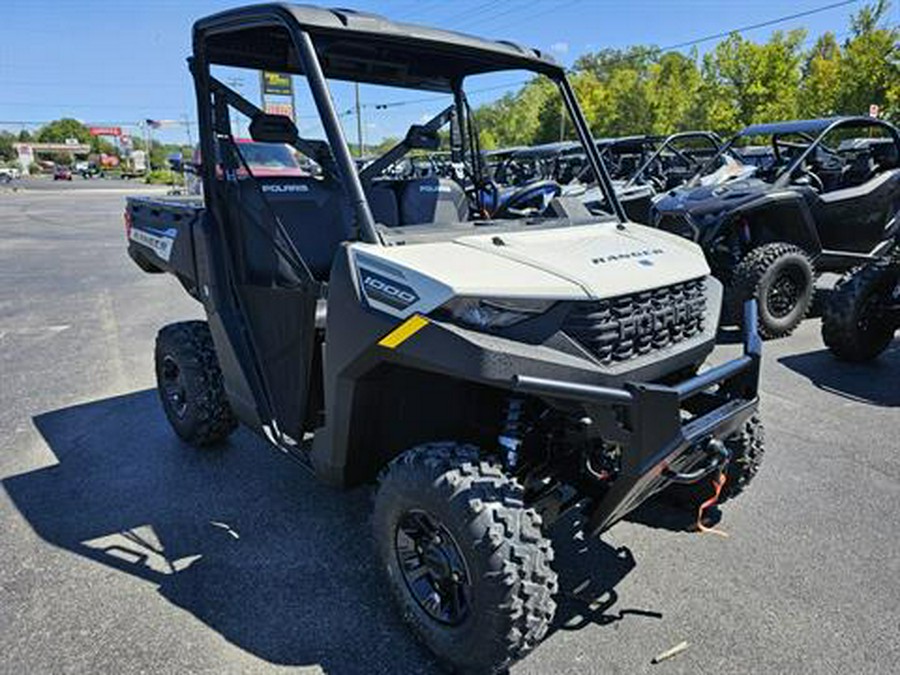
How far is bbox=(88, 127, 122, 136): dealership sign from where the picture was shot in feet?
421

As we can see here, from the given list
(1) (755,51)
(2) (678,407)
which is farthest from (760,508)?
(1) (755,51)

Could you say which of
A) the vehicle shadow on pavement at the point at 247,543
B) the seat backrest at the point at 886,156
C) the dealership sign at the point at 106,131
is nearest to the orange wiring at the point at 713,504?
the vehicle shadow on pavement at the point at 247,543

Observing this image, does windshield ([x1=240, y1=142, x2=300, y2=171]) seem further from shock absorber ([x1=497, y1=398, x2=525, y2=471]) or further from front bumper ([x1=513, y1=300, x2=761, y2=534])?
front bumper ([x1=513, y1=300, x2=761, y2=534])

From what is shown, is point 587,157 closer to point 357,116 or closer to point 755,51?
point 357,116

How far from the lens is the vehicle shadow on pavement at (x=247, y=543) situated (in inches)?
96.8

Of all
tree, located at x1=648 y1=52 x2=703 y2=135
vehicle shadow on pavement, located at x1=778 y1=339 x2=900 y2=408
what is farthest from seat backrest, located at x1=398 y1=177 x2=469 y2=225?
tree, located at x1=648 y1=52 x2=703 y2=135

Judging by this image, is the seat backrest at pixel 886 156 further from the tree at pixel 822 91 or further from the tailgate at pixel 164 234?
the tree at pixel 822 91

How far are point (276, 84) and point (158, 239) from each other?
4.48 feet

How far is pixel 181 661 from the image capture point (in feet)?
7.58

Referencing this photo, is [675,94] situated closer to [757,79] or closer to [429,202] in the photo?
[757,79]

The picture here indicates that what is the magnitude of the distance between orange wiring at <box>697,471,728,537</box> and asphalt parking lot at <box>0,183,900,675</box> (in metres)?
0.06

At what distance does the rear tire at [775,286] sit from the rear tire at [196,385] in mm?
4595

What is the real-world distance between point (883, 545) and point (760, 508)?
1.70 ft

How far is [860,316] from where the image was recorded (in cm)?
526
